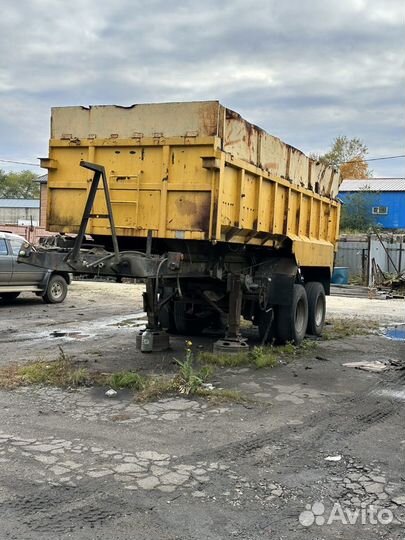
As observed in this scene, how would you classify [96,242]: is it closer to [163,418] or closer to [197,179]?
[197,179]

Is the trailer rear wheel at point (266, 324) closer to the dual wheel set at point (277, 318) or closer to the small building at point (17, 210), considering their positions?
the dual wheel set at point (277, 318)

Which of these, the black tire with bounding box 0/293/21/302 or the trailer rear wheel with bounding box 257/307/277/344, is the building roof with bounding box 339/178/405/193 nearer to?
the black tire with bounding box 0/293/21/302

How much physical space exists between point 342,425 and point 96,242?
4399 millimetres

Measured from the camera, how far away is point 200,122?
7.24 meters

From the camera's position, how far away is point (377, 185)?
51.7 metres

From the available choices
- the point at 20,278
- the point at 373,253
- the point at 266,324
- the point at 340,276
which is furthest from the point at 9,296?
the point at 373,253

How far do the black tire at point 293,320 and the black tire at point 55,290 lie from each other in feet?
25.2

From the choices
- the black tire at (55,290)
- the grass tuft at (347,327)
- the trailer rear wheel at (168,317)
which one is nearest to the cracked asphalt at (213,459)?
the trailer rear wheel at (168,317)

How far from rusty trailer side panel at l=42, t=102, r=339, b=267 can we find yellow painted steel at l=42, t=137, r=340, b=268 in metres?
0.01

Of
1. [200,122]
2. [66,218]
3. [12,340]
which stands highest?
[200,122]

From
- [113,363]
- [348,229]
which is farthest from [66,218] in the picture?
[348,229]

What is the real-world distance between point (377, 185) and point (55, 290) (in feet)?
135

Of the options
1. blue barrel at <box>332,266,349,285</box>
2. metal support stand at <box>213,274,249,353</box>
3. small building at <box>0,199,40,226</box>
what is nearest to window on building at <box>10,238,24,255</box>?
metal support stand at <box>213,274,249,353</box>

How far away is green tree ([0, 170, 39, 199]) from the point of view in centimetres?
9425
